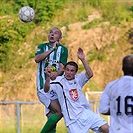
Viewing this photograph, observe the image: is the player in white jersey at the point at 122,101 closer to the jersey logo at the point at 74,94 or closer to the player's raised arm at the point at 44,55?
the jersey logo at the point at 74,94

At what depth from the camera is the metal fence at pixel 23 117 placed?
16223mm

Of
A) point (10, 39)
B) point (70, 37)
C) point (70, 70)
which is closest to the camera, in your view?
point (70, 70)

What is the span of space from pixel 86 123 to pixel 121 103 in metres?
2.89

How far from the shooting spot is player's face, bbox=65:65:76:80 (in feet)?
30.4

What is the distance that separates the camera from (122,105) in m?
6.60

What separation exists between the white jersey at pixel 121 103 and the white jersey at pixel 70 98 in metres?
2.60

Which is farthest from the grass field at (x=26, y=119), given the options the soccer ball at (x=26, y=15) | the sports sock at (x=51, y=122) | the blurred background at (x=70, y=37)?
the blurred background at (x=70, y=37)

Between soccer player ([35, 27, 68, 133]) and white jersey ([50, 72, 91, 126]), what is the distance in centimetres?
53

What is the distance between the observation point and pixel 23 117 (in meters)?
16.7

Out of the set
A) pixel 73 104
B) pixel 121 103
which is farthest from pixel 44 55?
pixel 121 103

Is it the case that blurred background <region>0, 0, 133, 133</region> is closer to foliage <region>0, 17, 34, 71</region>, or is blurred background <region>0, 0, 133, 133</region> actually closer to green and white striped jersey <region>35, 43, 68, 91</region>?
foliage <region>0, 17, 34, 71</region>

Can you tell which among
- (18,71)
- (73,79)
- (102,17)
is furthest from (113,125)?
(102,17)

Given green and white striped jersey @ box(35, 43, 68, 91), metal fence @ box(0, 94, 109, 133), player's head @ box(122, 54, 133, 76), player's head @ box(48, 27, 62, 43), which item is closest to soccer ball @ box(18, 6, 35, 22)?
Answer: metal fence @ box(0, 94, 109, 133)

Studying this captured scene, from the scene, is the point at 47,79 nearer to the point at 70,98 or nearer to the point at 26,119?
the point at 70,98
